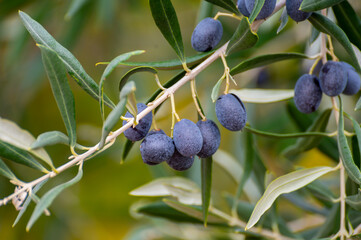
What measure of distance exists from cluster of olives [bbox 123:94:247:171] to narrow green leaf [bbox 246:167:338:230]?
190mm

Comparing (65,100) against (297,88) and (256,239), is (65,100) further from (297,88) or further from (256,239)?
(256,239)

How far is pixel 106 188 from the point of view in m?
2.77

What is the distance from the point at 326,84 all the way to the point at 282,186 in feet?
0.80

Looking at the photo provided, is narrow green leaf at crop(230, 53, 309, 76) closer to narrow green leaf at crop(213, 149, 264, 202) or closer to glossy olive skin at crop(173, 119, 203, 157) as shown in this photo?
glossy olive skin at crop(173, 119, 203, 157)

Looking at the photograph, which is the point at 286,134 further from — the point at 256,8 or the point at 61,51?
the point at 61,51

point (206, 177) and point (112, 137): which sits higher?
point (112, 137)

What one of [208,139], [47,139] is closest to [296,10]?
[208,139]

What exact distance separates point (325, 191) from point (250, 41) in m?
0.57

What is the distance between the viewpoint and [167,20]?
864 mm

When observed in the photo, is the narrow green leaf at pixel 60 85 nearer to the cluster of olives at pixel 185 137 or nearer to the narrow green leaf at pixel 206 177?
the cluster of olives at pixel 185 137

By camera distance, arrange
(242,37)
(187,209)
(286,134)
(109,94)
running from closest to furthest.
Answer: (242,37), (286,134), (187,209), (109,94)

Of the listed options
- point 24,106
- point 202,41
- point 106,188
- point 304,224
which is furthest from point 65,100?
point 106,188

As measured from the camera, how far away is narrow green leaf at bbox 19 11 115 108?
0.80 meters

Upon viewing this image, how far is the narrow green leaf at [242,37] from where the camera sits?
786 mm
